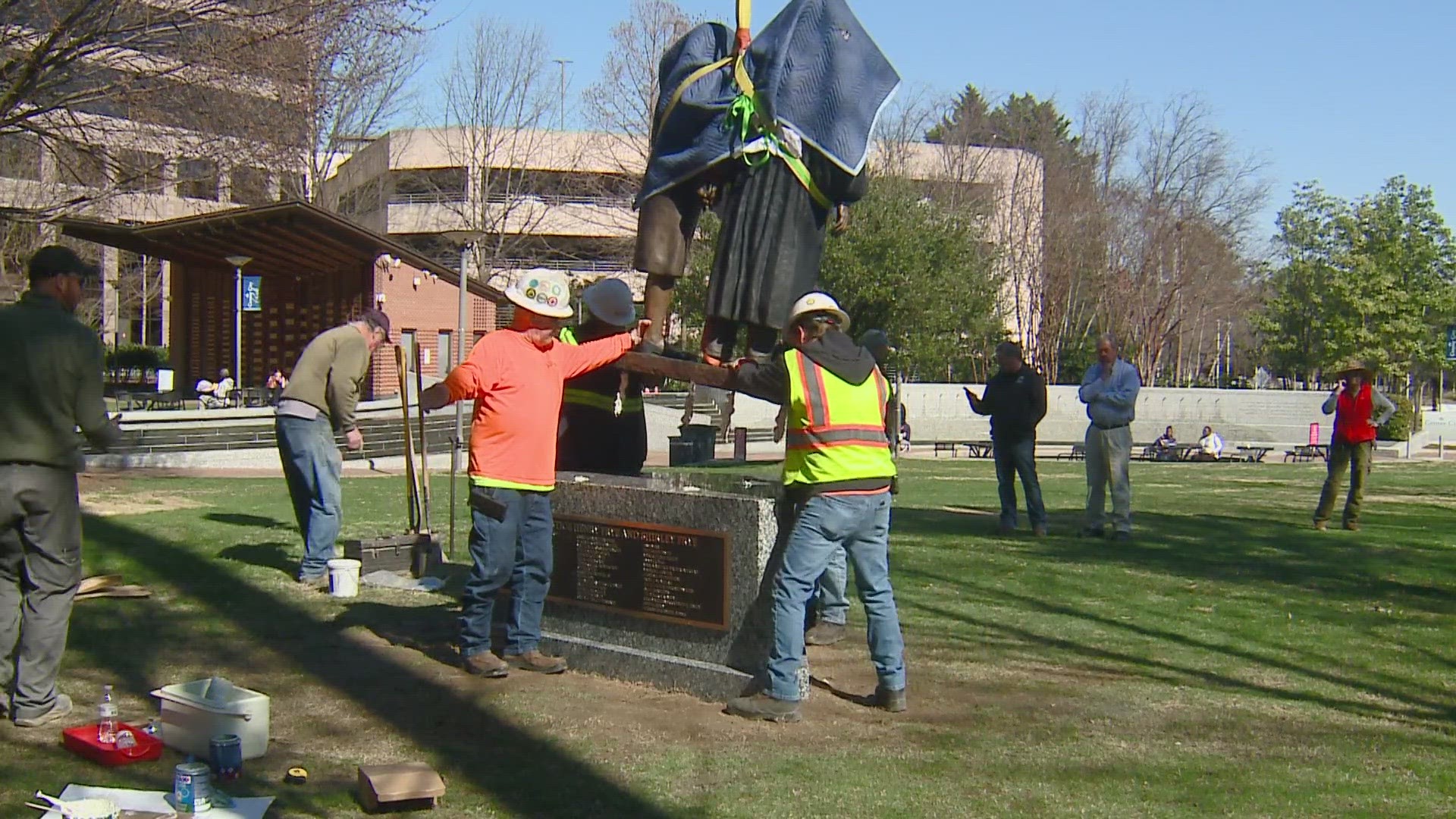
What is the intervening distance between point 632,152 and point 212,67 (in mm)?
33111

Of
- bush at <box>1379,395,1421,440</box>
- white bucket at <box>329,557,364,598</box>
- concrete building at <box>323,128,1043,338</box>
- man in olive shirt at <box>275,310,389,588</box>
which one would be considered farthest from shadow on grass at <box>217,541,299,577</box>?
concrete building at <box>323,128,1043,338</box>

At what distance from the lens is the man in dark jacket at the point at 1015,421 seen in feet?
39.9

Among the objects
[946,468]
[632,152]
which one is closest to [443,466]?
[946,468]

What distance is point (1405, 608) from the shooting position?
889 cm

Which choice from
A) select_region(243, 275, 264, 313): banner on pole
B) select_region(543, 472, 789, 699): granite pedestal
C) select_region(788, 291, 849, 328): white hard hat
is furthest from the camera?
select_region(243, 275, 264, 313): banner on pole

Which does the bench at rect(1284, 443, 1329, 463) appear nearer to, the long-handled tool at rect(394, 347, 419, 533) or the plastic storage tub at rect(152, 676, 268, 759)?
the long-handled tool at rect(394, 347, 419, 533)

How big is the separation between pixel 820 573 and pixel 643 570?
3.29 ft

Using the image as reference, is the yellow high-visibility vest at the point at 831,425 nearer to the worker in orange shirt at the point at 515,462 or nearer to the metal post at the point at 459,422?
the worker in orange shirt at the point at 515,462

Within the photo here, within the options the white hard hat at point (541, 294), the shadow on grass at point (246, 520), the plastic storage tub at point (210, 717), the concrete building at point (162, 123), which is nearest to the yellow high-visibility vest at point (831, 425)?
the white hard hat at point (541, 294)

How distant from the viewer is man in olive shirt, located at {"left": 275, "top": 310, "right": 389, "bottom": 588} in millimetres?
8859

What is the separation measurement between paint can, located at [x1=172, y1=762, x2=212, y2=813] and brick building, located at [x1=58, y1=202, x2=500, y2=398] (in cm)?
2208

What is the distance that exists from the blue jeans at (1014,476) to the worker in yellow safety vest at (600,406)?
16.5ft

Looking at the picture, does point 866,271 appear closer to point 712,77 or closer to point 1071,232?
point 1071,232

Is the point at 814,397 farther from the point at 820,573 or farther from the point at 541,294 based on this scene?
the point at 541,294
